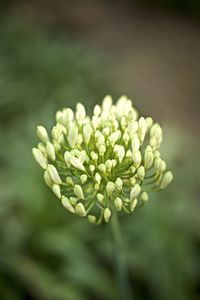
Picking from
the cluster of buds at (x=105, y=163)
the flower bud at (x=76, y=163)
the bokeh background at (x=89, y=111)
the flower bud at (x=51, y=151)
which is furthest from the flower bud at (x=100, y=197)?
the bokeh background at (x=89, y=111)

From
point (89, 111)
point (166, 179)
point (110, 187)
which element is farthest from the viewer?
point (89, 111)

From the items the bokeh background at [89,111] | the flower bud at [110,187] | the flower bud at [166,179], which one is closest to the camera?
the flower bud at [110,187]

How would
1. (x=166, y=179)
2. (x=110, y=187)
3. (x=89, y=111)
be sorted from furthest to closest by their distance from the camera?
1. (x=89, y=111)
2. (x=166, y=179)
3. (x=110, y=187)

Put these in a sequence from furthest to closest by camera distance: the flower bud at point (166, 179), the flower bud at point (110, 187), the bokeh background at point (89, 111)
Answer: the bokeh background at point (89, 111) < the flower bud at point (166, 179) < the flower bud at point (110, 187)

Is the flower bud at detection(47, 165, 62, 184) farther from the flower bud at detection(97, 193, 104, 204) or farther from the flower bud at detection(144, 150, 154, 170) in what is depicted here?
the flower bud at detection(144, 150, 154, 170)

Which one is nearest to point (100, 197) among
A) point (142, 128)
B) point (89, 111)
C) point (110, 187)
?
point (110, 187)

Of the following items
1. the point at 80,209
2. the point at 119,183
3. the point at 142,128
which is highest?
the point at 142,128

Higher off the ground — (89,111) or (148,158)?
(89,111)

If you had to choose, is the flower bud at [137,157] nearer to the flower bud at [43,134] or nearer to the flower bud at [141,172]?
the flower bud at [141,172]

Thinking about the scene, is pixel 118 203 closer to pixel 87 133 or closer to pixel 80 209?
pixel 80 209

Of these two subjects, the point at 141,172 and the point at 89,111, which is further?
the point at 89,111
